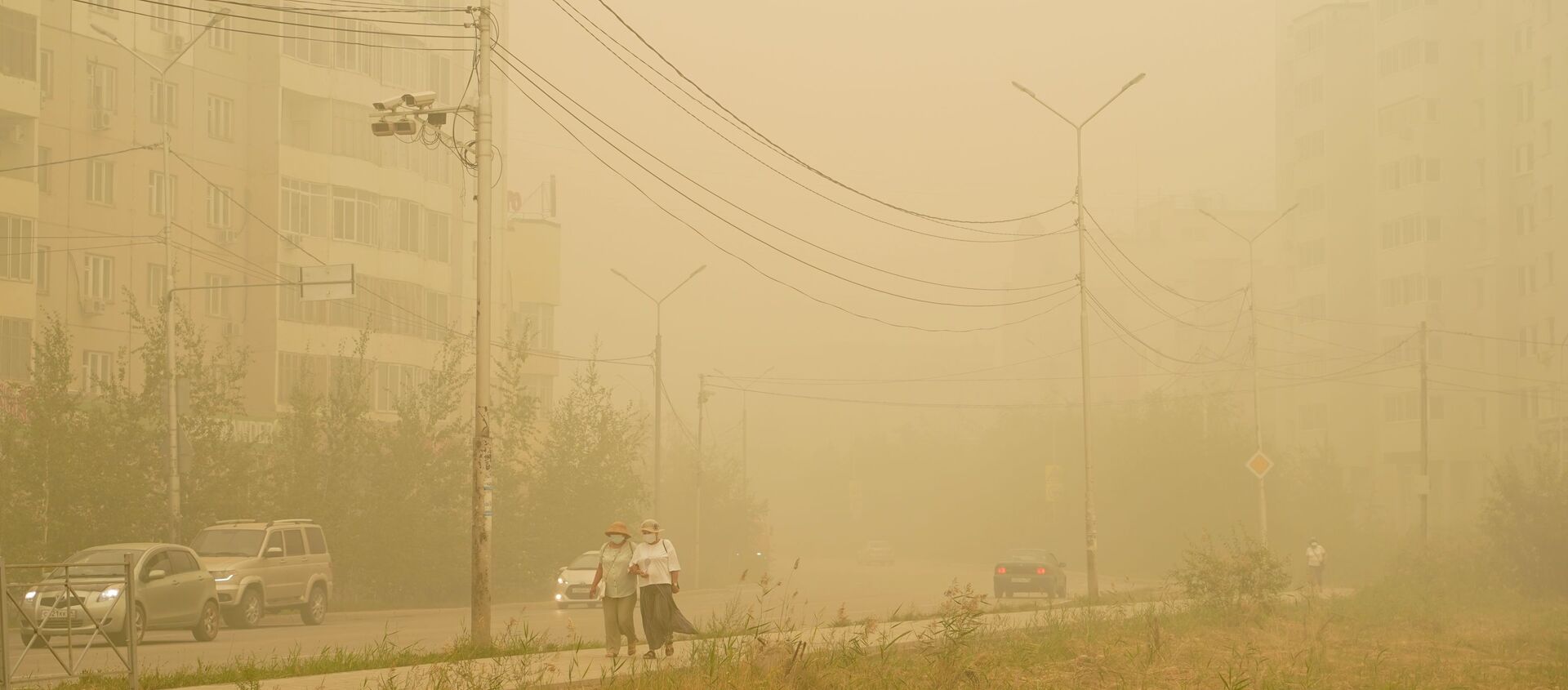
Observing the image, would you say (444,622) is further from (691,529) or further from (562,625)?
(691,529)

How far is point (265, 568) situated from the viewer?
1095 inches

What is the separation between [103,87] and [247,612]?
32053mm

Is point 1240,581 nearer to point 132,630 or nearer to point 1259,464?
point 1259,464

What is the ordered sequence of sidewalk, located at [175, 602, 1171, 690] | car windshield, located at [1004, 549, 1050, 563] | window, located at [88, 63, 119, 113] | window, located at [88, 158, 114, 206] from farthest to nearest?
window, located at [88, 158, 114, 206]
window, located at [88, 63, 119, 113]
car windshield, located at [1004, 549, 1050, 563]
sidewalk, located at [175, 602, 1171, 690]

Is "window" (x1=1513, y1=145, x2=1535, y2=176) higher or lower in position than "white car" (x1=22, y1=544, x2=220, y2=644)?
higher

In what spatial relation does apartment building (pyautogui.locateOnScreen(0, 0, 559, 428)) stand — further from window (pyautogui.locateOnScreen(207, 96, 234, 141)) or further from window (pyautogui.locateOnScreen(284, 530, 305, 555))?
window (pyautogui.locateOnScreen(284, 530, 305, 555))

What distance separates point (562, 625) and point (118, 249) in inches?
1269

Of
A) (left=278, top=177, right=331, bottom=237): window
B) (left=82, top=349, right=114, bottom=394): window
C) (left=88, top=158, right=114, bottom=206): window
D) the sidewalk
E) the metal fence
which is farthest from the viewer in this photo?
(left=278, top=177, right=331, bottom=237): window

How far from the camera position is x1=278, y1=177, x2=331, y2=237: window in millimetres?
52656

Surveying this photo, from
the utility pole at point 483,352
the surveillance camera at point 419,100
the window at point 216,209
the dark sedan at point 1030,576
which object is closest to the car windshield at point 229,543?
the utility pole at point 483,352

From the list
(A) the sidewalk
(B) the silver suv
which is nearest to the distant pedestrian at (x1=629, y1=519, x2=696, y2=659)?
(A) the sidewalk

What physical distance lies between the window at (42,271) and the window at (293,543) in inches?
998

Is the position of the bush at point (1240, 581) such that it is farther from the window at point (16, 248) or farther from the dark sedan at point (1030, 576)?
the window at point (16, 248)

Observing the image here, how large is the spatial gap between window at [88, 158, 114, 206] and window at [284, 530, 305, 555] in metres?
28.2
